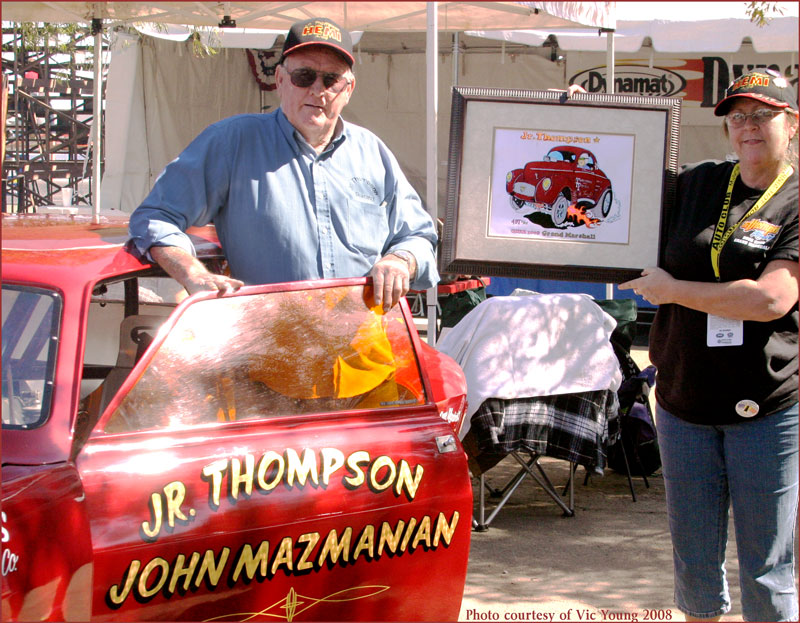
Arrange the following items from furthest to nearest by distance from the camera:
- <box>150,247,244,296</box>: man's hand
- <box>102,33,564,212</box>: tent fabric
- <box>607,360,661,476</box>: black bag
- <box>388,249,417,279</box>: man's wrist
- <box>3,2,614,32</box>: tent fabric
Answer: <box>102,33,564,212</box>: tent fabric, <box>3,2,614,32</box>: tent fabric, <box>607,360,661,476</box>: black bag, <box>388,249,417,279</box>: man's wrist, <box>150,247,244,296</box>: man's hand

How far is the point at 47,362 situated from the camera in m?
2.44

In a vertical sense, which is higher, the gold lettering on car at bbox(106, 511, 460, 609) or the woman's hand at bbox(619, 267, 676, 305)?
the woman's hand at bbox(619, 267, 676, 305)

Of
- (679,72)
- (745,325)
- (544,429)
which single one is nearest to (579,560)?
(544,429)

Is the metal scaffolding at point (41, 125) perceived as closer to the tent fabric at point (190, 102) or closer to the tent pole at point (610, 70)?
the tent fabric at point (190, 102)

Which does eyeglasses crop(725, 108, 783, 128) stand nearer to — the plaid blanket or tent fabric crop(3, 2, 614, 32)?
the plaid blanket

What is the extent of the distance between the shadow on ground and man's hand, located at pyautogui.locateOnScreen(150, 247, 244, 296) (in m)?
1.96

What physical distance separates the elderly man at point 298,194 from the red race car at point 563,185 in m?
0.41

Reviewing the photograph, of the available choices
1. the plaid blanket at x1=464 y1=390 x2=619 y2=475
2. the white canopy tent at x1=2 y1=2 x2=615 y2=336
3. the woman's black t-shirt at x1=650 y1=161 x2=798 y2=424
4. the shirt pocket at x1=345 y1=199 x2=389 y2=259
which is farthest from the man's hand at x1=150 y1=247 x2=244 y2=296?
the white canopy tent at x1=2 y1=2 x2=615 y2=336

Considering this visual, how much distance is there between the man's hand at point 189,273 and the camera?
259 cm

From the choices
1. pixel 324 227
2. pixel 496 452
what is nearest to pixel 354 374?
pixel 324 227

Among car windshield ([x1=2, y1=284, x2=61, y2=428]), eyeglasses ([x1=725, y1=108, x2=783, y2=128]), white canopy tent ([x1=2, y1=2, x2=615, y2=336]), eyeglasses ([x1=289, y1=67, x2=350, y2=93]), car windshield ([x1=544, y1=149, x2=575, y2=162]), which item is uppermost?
white canopy tent ([x1=2, y1=2, x2=615, y2=336])

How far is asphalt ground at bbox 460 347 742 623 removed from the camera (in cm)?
387

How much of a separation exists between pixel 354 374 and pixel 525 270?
74cm

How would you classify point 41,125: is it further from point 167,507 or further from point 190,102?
point 167,507
